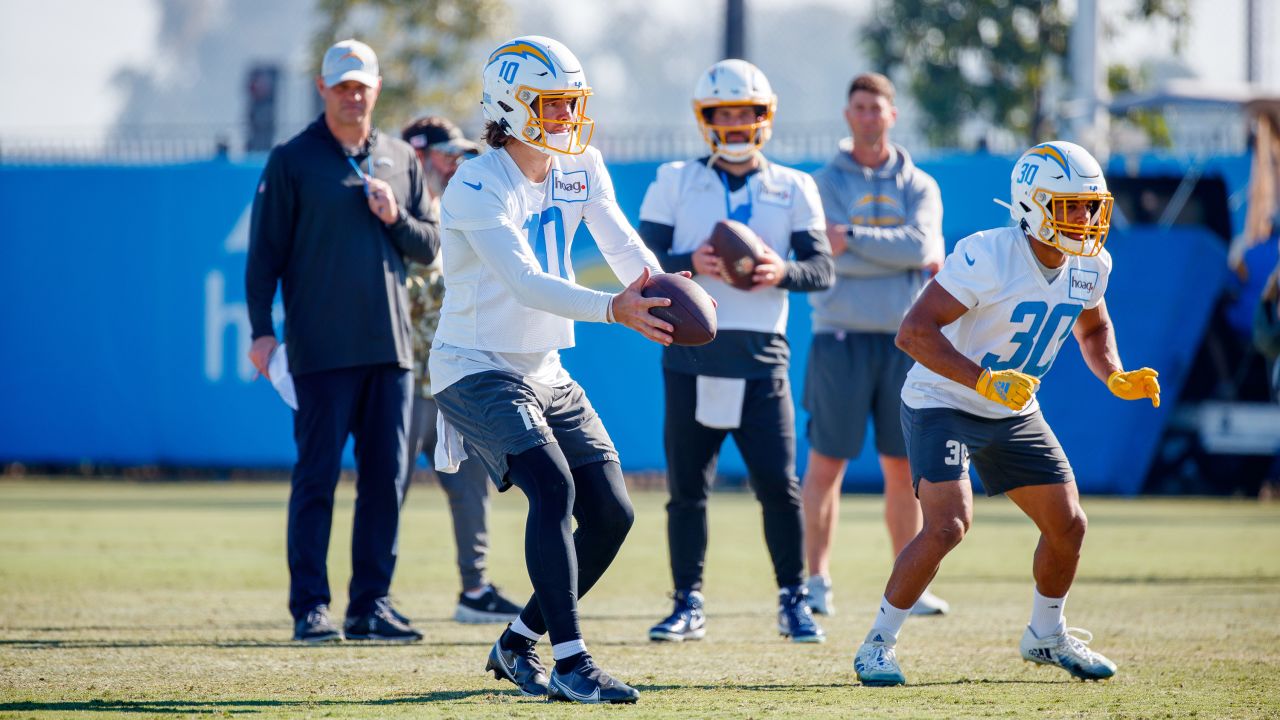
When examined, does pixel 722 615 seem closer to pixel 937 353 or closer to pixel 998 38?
pixel 937 353

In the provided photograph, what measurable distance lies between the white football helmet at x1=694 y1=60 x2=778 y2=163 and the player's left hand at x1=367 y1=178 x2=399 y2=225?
133cm

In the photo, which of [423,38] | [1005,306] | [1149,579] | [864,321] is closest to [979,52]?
[423,38]

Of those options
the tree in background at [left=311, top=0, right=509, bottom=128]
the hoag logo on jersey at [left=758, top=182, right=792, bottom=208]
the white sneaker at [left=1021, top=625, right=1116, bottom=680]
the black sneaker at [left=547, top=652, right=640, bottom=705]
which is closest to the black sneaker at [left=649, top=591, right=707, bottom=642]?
the white sneaker at [left=1021, top=625, right=1116, bottom=680]

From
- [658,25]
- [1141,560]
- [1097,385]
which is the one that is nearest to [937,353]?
[1141,560]

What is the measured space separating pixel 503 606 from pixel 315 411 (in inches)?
52.3

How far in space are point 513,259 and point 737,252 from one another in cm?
161

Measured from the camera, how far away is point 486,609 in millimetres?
7434

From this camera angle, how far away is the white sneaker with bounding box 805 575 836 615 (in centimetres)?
762

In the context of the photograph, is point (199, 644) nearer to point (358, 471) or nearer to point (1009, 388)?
point (358, 471)

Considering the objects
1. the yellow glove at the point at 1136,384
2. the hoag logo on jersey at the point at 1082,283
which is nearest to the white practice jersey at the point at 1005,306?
the hoag logo on jersey at the point at 1082,283

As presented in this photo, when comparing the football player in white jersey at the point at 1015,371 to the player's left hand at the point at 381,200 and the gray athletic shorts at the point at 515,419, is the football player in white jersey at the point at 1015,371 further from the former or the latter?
the player's left hand at the point at 381,200

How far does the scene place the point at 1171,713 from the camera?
200 inches

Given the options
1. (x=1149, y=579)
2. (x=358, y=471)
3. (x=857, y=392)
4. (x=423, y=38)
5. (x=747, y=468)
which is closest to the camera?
(x=747, y=468)

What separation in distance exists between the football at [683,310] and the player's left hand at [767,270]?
140 cm
